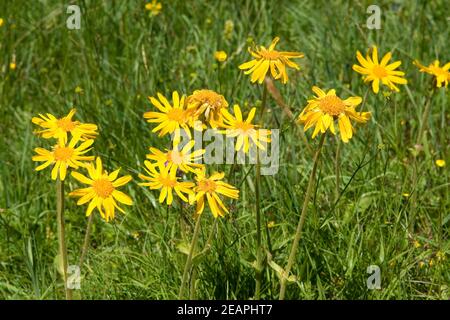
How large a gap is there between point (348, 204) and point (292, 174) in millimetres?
242

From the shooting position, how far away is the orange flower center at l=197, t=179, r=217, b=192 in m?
1.77

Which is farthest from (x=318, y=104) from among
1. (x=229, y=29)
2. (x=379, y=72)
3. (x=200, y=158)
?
(x=229, y=29)

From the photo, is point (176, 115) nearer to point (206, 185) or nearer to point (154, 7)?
point (206, 185)

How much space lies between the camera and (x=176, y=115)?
188cm

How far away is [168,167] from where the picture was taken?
1.79 m

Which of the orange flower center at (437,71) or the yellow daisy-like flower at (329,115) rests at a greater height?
the orange flower center at (437,71)

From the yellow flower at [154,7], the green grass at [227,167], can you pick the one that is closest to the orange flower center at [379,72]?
the green grass at [227,167]

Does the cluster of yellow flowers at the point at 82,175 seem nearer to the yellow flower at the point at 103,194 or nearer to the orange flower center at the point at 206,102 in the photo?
the yellow flower at the point at 103,194

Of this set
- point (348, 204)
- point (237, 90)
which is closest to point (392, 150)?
point (348, 204)

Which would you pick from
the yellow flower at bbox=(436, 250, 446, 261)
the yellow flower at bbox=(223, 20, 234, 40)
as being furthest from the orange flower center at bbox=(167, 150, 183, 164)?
the yellow flower at bbox=(223, 20, 234, 40)

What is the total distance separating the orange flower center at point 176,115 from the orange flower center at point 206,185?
0.19 m

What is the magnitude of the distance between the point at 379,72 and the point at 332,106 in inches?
19.7

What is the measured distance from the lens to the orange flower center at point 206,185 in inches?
69.6
